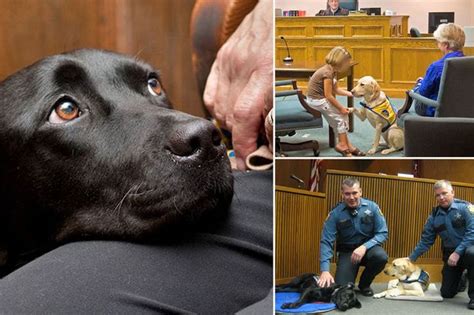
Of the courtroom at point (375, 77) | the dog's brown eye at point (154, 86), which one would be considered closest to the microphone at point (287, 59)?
the courtroom at point (375, 77)

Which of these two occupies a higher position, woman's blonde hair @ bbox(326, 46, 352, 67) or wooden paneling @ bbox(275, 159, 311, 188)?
woman's blonde hair @ bbox(326, 46, 352, 67)

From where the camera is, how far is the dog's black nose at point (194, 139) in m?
0.74

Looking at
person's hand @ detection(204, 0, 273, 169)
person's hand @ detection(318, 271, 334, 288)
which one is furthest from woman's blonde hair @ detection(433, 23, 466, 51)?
person's hand @ detection(318, 271, 334, 288)

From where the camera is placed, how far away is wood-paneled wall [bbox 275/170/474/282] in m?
0.83

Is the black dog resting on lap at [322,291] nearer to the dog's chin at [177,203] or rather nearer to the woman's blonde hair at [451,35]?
the dog's chin at [177,203]

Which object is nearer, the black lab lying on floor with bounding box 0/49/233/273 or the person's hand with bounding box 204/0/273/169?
the black lab lying on floor with bounding box 0/49/233/273

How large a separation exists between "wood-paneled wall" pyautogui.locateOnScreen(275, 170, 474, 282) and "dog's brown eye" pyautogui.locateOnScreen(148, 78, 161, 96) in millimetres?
261

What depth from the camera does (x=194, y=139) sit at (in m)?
0.74

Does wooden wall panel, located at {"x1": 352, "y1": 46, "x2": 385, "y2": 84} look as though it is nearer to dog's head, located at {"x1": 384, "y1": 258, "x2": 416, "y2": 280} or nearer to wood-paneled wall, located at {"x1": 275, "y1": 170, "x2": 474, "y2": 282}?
wood-paneled wall, located at {"x1": 275, "y1": 170, "x2": 474, "y2": 282}

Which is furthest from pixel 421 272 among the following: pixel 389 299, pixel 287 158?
pixel 287 158

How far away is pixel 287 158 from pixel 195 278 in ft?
0.68

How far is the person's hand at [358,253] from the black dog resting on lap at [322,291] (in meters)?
0.03

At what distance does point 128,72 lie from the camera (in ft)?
3.14

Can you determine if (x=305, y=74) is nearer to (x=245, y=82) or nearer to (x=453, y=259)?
(x=245, y=82)
